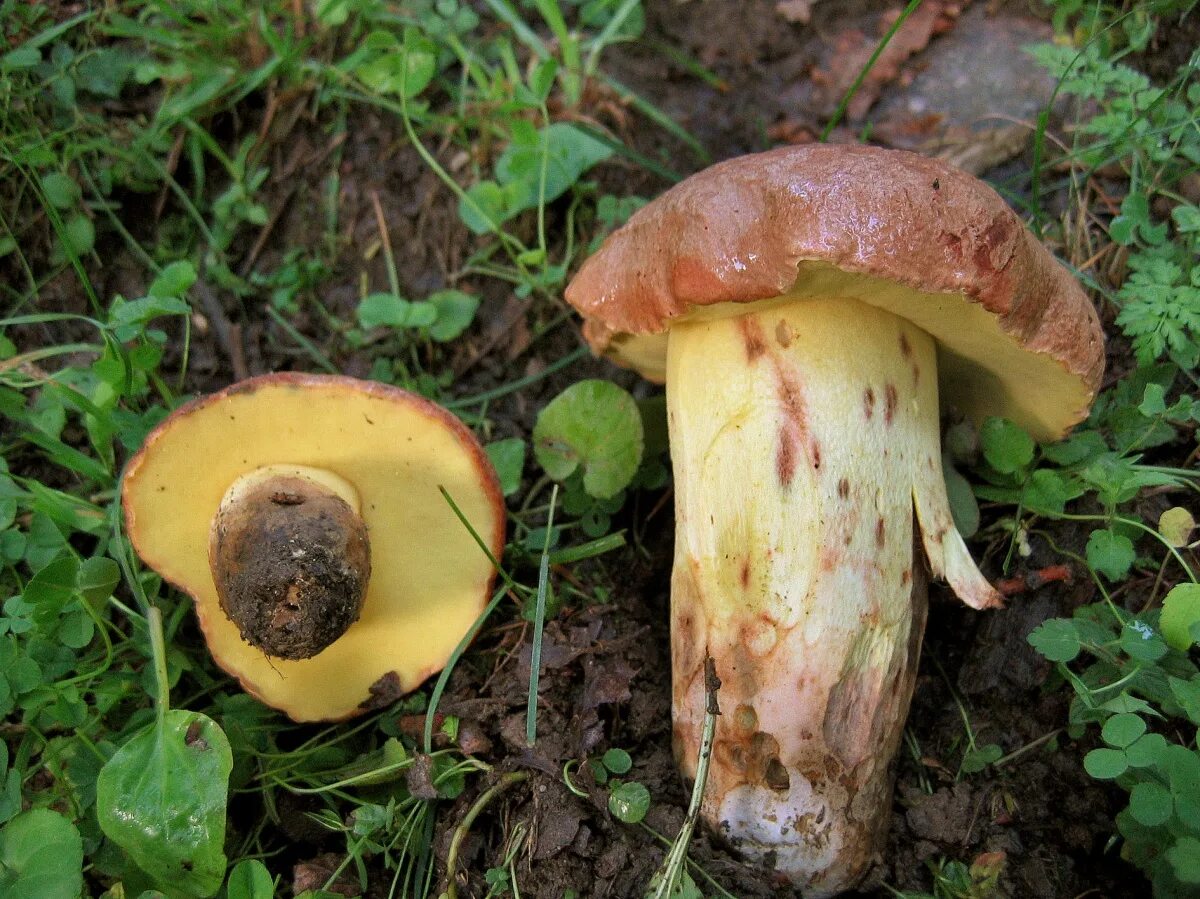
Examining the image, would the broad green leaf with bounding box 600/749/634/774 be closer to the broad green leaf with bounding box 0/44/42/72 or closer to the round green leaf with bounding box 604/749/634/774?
the round green leaf with bounding box 604/749/634/774

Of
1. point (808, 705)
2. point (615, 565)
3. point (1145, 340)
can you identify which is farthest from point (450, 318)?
point (1145, 340)

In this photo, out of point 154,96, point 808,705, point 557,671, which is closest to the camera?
point 808,705

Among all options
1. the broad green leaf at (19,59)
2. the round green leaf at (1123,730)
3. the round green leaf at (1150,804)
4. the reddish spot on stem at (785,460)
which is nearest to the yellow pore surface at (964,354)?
the reddish spot on stem at (785,460)

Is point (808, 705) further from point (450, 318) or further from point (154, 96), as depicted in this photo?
point (154, 96)

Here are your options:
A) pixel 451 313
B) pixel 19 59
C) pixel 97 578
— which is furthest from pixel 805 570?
pixel 19 59

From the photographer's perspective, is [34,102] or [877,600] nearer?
[877,600]

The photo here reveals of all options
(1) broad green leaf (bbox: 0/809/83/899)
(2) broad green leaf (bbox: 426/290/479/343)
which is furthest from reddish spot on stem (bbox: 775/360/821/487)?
(1) broad green leaf (bbox: 0/809/83/899)

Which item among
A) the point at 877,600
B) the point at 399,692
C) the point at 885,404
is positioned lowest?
the point at 399,692
